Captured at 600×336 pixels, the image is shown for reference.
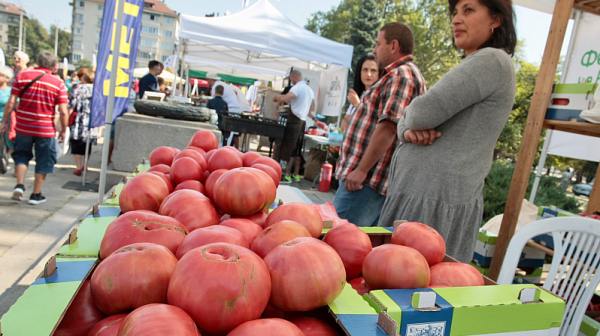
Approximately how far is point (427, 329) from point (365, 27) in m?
36.4

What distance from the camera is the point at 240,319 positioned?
2.56ft

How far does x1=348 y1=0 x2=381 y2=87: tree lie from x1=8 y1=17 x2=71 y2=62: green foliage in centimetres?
8350

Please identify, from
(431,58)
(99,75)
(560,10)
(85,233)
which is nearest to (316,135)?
(99,75)

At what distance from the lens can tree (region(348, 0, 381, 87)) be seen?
33875 millimetres

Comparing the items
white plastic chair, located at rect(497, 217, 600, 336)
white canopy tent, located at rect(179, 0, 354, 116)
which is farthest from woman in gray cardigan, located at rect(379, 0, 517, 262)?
white canopy tent, located at rect(179, 0, 354, 116)

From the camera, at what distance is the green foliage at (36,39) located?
9119cm

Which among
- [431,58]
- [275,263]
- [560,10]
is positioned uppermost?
[431,58]

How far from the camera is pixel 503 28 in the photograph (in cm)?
196

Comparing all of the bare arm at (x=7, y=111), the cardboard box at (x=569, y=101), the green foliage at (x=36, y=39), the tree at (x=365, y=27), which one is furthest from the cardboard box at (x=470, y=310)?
the green foliage at (x=36, y=39)

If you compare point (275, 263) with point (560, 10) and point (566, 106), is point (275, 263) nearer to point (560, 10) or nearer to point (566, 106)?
point (566, 106)

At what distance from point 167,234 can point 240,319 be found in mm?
423

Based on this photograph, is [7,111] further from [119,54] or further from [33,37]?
[33,37]

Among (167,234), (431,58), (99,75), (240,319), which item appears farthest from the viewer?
(431,58)

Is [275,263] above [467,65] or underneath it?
underneath
